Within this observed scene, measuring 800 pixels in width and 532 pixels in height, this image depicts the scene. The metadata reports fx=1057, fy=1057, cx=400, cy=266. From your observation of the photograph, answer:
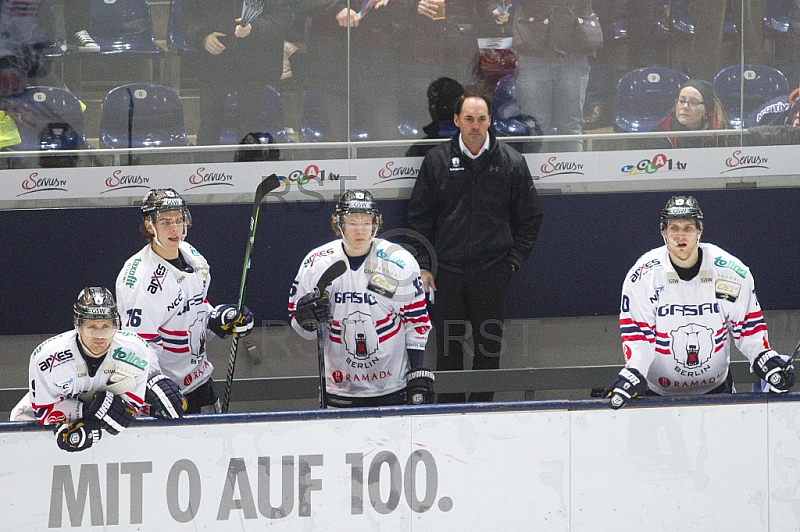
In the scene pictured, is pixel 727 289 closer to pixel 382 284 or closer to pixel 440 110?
pixel 382 284

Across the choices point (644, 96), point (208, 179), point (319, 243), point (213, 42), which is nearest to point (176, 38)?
point (213, 42)

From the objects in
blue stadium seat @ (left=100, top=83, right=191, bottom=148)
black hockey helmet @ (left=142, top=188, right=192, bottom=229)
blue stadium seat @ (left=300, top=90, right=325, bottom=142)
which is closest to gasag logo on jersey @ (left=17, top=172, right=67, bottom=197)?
blue stadium seat @ (left=100, top=83, right=191, bottom=148)

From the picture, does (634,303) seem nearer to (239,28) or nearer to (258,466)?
(258,466)

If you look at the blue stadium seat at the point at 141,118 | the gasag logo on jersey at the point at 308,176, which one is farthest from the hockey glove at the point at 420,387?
the blue stadium seat at the point at 141,118

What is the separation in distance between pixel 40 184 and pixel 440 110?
7.31 feet

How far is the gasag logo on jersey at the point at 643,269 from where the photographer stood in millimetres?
4340

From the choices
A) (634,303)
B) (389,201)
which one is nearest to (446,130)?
(389,201)

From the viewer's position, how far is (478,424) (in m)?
3.89

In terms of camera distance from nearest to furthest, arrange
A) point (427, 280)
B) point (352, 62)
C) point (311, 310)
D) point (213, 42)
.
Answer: point (311, 310) → point (427, 280) → point (213, 42) → point (352, 62)

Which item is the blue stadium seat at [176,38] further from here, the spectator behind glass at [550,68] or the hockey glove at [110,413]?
the hockey glove at [110,413]

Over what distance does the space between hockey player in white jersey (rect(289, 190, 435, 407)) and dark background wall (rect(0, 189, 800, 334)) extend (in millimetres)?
1360

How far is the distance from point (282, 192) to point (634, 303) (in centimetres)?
235

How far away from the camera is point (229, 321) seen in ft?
15.3

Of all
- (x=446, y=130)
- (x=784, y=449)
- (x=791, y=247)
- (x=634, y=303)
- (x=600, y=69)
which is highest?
(x=600, y=69)
